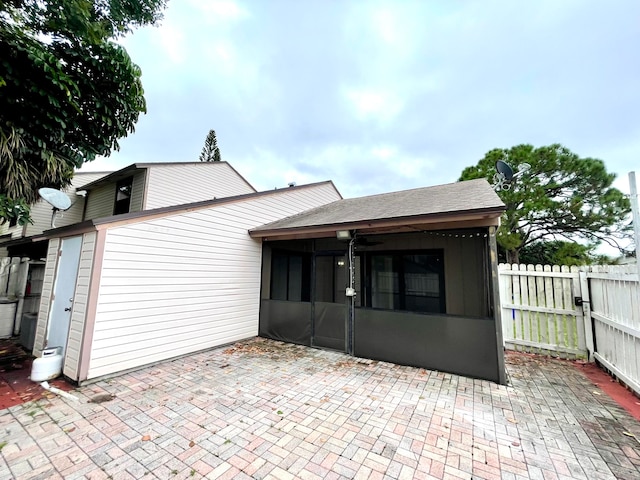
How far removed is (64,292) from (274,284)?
387 centimetres

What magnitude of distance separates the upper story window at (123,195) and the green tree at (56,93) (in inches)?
96.2

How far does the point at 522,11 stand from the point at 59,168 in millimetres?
11316

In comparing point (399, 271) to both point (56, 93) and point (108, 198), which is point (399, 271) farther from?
point (108, 198)

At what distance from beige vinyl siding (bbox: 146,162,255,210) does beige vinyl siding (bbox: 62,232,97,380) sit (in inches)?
198

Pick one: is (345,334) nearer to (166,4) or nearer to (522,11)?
(522,11)

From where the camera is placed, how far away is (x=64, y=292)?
4.23 meters

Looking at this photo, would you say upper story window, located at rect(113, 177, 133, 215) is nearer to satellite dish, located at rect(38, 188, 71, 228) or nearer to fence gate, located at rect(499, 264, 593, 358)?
satellite dish, located at rect(38, 188, 71, 228)

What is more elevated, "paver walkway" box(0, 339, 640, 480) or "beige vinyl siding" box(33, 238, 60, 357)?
"beige vinyl siding" box(33, 238, 60, 357)

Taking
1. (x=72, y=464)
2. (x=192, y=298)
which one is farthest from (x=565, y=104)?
(x=72, y=464)

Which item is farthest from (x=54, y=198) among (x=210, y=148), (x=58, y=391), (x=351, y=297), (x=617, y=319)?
(x=210, y=148)

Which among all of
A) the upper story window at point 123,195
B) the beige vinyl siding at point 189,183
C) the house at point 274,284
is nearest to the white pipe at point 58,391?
the house at point 274,284

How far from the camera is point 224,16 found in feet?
24.0

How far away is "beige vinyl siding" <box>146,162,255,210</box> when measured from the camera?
341 inches

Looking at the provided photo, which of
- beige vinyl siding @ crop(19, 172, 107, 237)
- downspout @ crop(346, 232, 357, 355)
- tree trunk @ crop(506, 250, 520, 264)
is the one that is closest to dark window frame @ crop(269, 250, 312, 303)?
downspout @ crop(346, 232, 357, 355)
